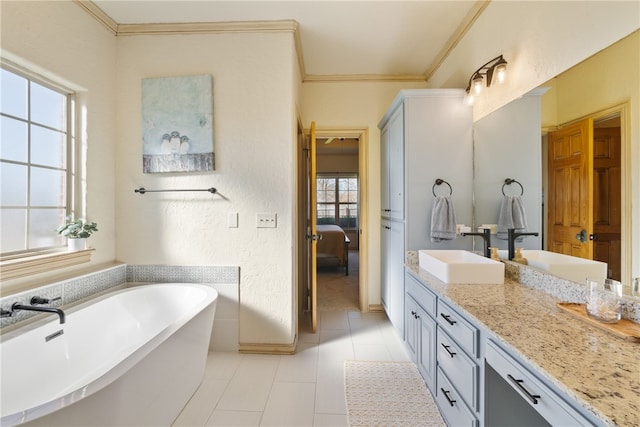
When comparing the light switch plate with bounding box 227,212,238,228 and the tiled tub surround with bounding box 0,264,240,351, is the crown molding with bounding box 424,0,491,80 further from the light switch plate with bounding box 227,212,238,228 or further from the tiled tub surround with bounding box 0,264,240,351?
the tiled tub surround with bounding box 0,264,240,351

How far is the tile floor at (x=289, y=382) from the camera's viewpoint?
1593 mm

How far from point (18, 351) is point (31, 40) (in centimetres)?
173

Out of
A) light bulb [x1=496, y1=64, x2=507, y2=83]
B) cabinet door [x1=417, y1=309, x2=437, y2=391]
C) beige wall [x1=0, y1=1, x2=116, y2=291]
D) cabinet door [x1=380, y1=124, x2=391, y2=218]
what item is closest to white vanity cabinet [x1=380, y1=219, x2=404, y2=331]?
cabinet door [x1=380, y1=124, x2=391, y2=218]

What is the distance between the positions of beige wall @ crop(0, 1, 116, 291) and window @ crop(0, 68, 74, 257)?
11 cm

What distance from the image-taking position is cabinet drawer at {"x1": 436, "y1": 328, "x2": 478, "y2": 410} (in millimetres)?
1170

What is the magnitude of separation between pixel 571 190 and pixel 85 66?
3085 millimetres

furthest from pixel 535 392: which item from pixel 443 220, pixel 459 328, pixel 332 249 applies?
pixel 332 249

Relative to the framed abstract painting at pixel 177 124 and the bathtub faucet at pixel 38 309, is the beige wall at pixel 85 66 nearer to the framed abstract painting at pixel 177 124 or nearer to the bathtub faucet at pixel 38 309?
the bathtub faucet at pixel 38 309

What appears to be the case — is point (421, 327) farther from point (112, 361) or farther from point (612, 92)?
point (112, 361)

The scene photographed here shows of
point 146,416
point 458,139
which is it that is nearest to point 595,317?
point 458,139

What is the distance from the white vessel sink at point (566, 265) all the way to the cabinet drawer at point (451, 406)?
78 centimetres

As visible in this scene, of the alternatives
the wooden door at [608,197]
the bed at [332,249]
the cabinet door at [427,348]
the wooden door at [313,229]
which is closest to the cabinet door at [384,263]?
→ the wooden door at [313,229]

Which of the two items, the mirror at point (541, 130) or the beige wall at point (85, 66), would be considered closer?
the mirror at point (541, 130)

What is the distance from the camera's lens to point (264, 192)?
2.20 metres
